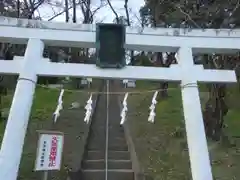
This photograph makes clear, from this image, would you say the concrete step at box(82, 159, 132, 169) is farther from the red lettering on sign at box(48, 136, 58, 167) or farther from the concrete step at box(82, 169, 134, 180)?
the red lettering on sign at box(48, 136, 58, 167)

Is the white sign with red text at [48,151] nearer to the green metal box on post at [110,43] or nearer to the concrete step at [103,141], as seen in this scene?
the green metal box on post at [110,43]

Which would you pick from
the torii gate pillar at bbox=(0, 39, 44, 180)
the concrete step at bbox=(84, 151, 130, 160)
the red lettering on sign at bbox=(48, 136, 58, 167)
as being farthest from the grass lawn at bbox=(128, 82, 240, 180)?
the torii gate pillar at bbox=(0, 39, 44, 180)

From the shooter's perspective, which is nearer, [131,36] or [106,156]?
[131,36]

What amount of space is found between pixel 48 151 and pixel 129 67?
2.03 meters

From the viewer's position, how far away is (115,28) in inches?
251

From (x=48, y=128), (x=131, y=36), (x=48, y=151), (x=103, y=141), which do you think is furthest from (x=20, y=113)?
(x=48, y=128)

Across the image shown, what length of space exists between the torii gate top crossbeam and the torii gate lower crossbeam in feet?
0.61

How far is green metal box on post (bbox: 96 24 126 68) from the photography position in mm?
6227

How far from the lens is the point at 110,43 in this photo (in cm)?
640

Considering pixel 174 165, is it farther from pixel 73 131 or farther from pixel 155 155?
pixel 73 131

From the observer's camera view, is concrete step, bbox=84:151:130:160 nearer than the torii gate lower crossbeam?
No

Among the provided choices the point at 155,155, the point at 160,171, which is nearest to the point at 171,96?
the point at 155,155

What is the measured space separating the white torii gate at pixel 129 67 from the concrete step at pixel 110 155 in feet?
11.8

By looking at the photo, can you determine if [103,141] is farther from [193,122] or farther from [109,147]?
[193,122]
